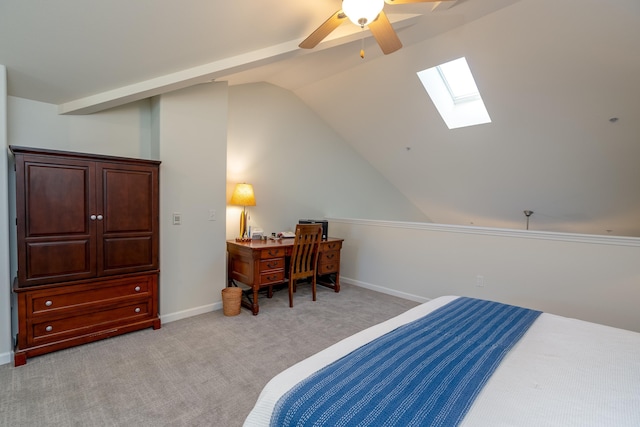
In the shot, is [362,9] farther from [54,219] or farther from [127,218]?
[54,219]

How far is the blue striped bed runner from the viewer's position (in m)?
0.88

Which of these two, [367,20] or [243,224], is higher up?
[367,20]

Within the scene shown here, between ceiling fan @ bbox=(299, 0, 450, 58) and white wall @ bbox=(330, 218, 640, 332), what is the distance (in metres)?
2.26

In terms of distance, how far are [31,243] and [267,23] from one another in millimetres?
2323

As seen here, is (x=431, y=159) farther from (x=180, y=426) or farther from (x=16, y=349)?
(x=16, y=349)

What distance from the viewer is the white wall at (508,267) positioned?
263 cm

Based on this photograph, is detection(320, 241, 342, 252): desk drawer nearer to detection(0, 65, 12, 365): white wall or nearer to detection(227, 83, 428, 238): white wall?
detection(227, 83, 428, 238): white wall

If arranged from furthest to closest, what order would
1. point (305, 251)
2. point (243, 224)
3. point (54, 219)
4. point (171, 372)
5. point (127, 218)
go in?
point (243, 224) → point (305, 251) → point (127, 218) → point (54, 219) → point (171, 372)

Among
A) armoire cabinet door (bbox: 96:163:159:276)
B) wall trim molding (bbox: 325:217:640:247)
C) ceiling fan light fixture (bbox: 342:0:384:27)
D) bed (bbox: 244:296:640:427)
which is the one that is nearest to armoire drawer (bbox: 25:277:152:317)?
armoire cabinet door (bbox: 96:163:159:276)

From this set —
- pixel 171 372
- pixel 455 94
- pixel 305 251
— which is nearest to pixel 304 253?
pixel 305 251

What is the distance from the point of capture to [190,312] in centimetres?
318

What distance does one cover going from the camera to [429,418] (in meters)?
0.87

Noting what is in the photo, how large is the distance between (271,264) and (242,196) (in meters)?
0.91

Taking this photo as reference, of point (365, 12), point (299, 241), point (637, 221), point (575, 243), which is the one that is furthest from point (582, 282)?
point (365, 12)
